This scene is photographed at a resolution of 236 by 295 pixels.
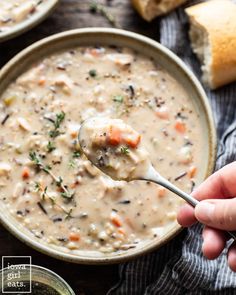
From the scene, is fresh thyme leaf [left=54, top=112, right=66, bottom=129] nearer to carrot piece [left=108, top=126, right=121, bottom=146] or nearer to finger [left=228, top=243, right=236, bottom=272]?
carrot piece [left=108, top=126, right=121, bottom=146]

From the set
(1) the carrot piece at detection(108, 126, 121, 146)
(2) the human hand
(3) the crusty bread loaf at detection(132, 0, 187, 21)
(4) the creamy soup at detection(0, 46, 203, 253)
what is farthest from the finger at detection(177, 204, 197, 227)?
(3) the crusty bread loaf at detection(132, 0, 187, 21)

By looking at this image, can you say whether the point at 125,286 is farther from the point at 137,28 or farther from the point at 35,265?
the point at 137,28

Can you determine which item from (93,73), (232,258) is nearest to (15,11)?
(93,73)

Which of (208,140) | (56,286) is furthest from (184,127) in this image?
(56,286)

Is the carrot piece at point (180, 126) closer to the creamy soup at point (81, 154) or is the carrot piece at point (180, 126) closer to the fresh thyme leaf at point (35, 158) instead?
the creamy soup at point (81, 154)

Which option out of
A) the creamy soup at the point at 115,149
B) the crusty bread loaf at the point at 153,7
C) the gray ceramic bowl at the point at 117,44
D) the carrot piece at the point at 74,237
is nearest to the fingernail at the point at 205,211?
the creamy soup at the point at 115,149

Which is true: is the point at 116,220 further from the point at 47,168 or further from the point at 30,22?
the point at 30,22
